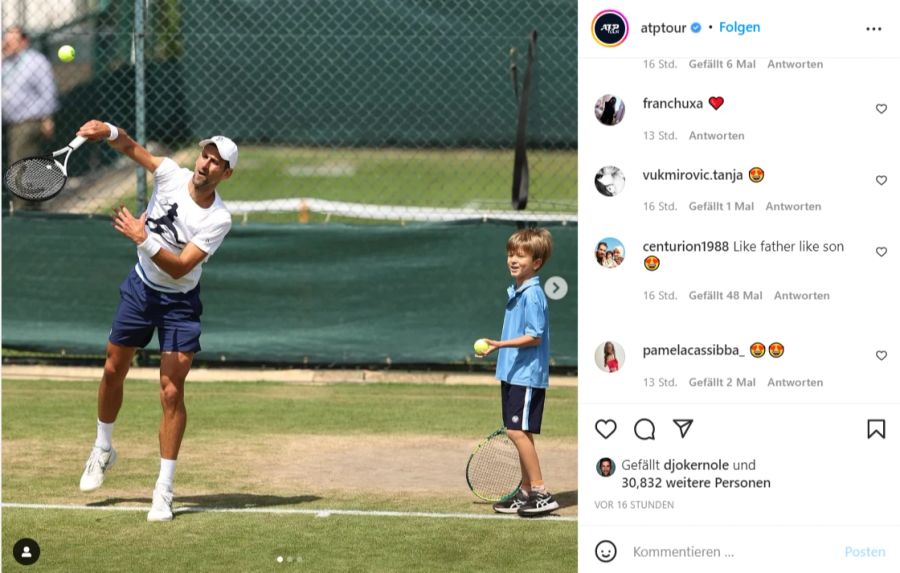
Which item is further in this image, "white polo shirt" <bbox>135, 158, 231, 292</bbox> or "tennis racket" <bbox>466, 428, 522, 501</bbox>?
"tennis racket" <bbox>466, 428, 522, 501</bbox>

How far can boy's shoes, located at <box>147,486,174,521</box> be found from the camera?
7094 mm

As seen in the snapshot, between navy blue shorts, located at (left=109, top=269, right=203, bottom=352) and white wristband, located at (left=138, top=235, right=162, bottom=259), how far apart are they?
0.56 m

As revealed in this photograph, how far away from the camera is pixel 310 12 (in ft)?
39.0

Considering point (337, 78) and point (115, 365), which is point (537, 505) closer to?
point (115, 365)

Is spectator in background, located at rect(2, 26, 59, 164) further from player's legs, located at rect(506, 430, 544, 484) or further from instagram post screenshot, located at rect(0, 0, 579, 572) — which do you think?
player's legs, located at rect(506, 430, 544, 484)

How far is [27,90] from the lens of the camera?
12352mm

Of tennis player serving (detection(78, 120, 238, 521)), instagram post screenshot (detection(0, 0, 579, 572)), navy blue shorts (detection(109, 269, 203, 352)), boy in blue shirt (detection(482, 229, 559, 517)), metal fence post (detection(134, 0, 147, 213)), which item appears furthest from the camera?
metal fence post (detection(134, 0, 147, 213))
